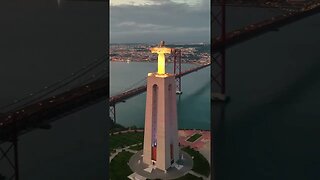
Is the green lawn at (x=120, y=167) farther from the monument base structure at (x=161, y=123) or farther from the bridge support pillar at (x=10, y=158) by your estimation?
the bridge support pillar at (x=10, y=158)

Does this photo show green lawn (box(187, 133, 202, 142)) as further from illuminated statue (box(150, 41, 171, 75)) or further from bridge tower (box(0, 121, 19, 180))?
bridge tower (box(0, 121, 19, 180))

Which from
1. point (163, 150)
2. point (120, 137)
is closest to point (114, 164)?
point (163, 150)

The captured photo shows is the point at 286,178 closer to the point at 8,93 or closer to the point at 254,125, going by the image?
the point at 254,125

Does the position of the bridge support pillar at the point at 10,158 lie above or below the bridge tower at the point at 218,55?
below

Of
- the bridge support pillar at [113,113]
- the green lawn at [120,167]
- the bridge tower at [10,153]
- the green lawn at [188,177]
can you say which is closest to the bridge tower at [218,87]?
the bridge tower at [10,153]

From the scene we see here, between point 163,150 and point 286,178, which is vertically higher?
point 286,178

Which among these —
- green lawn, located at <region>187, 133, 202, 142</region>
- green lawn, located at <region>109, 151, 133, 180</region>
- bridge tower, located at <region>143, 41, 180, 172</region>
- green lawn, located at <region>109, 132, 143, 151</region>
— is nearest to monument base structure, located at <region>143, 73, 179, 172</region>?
bridge tower, located at <region>143, 41, 180, 172</region>
